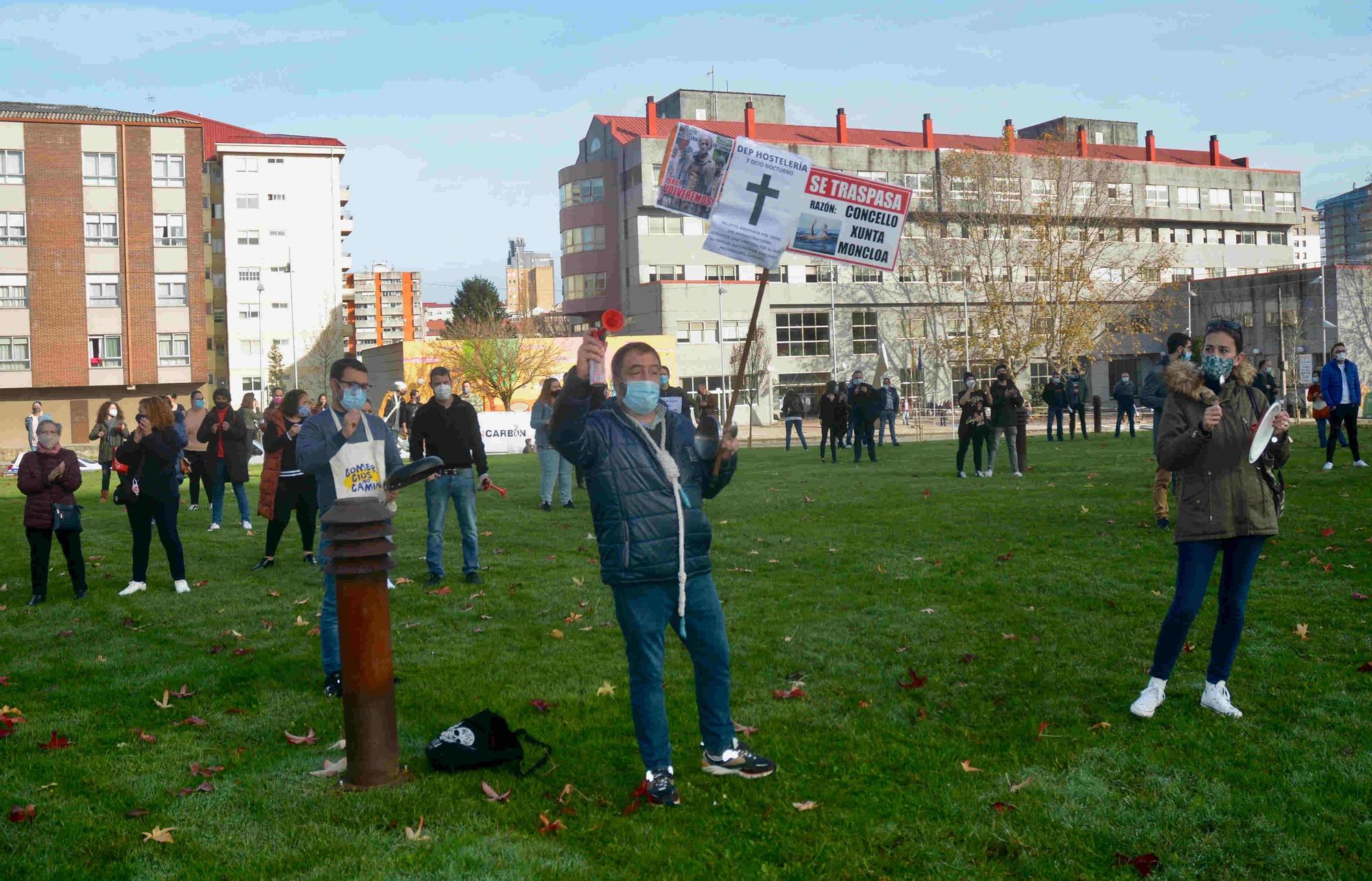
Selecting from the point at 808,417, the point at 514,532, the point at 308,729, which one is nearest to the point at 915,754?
the point at 308,729

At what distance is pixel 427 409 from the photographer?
1066 cm

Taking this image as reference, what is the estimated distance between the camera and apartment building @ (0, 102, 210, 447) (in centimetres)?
6219

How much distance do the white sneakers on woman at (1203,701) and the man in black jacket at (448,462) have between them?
615 cm

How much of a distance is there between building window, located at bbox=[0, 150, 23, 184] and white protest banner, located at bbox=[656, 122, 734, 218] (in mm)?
66826

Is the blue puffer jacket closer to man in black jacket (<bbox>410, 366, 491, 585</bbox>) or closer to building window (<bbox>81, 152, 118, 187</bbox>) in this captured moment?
man in black jacket (<bbox>410, 366, 491, 585</bbox>)

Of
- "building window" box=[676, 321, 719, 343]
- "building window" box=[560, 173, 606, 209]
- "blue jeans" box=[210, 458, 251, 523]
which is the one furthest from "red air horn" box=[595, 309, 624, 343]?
"building window" box=[560, 173, 606, 209]

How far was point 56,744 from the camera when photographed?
601 cm

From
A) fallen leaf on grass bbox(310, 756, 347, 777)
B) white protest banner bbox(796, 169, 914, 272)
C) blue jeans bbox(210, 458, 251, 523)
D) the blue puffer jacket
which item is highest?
white protest banner bbox(796, 169, 914, 272)

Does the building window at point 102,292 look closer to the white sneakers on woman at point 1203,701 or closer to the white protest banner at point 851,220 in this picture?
the white protest banner at point 851,220

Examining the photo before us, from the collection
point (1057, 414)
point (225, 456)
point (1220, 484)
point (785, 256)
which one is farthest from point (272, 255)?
point (1220, 484)

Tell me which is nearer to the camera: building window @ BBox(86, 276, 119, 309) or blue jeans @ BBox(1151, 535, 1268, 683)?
blue jeans @ BBox(1151, 535, 1268, 683)

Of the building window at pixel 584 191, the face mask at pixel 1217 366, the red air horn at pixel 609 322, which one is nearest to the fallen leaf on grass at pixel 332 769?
the red air horn at pixel 609 322

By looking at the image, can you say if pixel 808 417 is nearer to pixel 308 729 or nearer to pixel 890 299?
pixel 890 299

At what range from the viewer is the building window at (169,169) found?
Result: 64.8 metres
